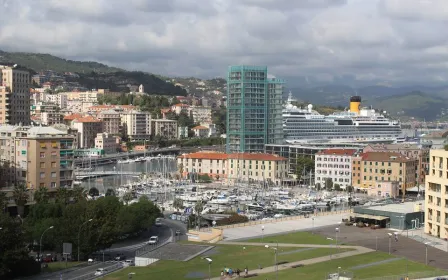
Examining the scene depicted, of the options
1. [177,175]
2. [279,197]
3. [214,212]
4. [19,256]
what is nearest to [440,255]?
[19,256]

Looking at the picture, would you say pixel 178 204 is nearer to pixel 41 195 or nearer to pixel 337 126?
pixel 41 195

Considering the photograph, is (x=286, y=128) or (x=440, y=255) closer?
(x=440, y=255)

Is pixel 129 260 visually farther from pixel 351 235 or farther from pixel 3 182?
pixel 3 182

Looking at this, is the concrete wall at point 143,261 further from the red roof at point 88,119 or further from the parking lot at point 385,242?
the red roof at point 88,119

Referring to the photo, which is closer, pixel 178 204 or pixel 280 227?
pixel 280 227

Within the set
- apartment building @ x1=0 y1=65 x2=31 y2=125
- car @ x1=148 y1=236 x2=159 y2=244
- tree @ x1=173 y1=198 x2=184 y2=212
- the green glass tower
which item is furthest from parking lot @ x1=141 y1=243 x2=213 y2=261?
apartment building @ x1=0 y1=65 x2=31 y2=125

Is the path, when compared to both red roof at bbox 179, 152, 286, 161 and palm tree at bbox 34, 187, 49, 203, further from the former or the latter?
red roof at bbox 179, 152, 286, 161

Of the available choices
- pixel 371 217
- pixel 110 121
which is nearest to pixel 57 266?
pixel 371 217
